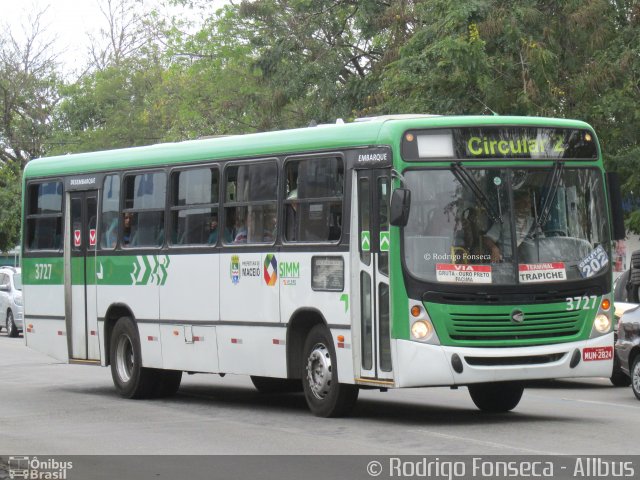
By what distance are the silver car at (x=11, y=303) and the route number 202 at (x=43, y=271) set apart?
52.4 ft

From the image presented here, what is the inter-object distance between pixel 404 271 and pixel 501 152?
1566mm

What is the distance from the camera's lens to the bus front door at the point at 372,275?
1354cm

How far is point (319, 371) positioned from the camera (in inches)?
567

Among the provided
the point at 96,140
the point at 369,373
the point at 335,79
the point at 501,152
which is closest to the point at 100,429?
the point at 369,373

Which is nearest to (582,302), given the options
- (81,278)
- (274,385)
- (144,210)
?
(274,385)

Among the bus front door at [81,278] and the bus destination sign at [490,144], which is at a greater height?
the bus destination sign at [490,144]

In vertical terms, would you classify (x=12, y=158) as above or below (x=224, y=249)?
above

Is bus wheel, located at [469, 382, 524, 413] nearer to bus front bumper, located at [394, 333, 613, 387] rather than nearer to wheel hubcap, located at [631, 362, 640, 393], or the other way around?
bus front bumper, located at [394, 333, 613, 387]

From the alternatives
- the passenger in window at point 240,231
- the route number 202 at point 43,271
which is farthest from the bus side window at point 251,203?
the route number 202 at point 43,271

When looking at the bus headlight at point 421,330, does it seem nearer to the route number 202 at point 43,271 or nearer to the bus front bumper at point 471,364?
the bus front bumper at point 471,364
